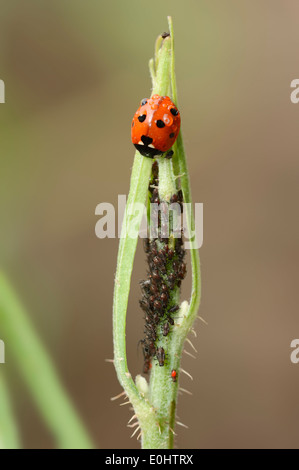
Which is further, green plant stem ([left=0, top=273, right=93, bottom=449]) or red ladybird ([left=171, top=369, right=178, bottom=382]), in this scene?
green plant stem ([left=0, top=273, right=93, bottom=449])

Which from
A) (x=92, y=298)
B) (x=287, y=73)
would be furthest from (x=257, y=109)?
(x=92, y=298)

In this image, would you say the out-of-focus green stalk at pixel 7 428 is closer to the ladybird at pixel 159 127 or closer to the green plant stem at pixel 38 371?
the green plant stem at pixel 38 371

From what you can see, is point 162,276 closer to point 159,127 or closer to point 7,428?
point 159,127

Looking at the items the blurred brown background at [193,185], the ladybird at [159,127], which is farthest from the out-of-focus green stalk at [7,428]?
the blurred brown background at [193,185]

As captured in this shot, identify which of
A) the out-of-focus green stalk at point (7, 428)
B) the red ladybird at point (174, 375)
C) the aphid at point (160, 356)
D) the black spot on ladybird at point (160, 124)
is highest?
the black spot on ladybird at point (160, 124)

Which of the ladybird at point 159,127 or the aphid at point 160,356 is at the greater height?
the ladybird at point 159,127

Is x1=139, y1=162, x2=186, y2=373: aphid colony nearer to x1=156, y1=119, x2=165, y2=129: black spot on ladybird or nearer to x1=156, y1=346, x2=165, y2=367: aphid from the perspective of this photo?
x1=156, y1=346, x2=165, y2=367: aphid

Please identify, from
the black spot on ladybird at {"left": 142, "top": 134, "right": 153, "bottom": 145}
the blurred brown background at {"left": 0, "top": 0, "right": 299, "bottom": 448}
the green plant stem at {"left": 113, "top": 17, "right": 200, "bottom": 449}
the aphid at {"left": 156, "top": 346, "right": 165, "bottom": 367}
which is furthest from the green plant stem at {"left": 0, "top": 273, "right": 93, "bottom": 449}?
the blurred brown background at {"left": 0, "top": 0, "right": 299, "bottom": 448}
